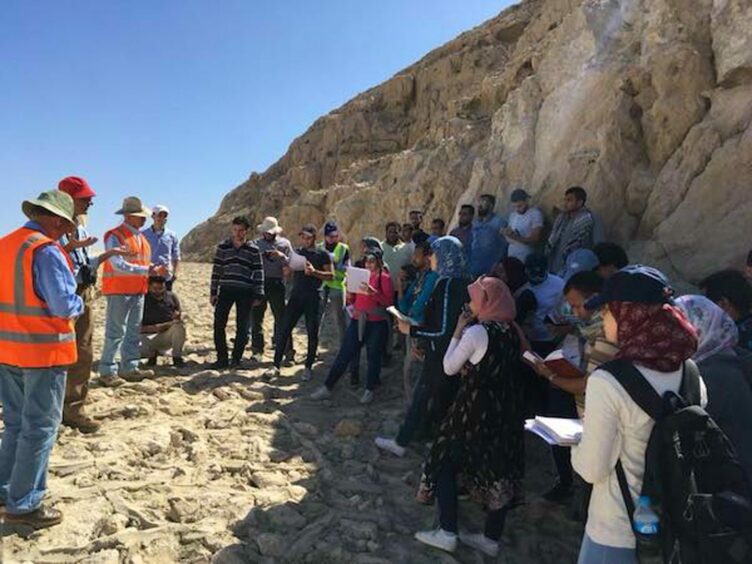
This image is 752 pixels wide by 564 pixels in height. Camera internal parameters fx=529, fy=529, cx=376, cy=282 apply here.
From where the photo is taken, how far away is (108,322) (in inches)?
239

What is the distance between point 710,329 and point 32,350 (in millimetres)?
4025

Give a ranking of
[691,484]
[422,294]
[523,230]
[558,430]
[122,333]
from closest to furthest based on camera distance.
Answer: [691,484] < [558,430] < [422,294] < [122,333] < [523,230]

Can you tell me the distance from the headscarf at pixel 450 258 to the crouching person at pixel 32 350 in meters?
2.67

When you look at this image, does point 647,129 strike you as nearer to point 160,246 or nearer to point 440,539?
point 440,539

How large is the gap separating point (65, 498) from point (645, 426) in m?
3.80

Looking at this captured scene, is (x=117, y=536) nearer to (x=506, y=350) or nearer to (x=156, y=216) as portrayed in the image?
(x=506, y=350)

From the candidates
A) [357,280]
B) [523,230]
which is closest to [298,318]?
[357,280]

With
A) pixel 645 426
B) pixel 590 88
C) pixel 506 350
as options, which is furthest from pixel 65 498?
pixel 590 88

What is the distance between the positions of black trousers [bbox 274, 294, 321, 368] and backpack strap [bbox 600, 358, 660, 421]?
5.35 meters

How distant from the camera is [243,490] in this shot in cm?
412

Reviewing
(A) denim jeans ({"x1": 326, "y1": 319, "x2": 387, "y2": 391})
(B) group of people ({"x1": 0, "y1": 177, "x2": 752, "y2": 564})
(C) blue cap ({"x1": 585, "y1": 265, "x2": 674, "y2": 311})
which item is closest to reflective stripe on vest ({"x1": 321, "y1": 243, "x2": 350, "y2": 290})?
(B) group of people ({"x1": 0, "y1": 177, "x2": 752, "y2": 564})

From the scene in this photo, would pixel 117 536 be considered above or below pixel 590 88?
below

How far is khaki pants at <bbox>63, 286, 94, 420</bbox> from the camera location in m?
4.91

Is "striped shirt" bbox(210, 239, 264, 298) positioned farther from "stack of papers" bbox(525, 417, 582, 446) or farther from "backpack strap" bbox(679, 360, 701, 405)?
"backpack strap" bbox(679, 360, 701, 405)
